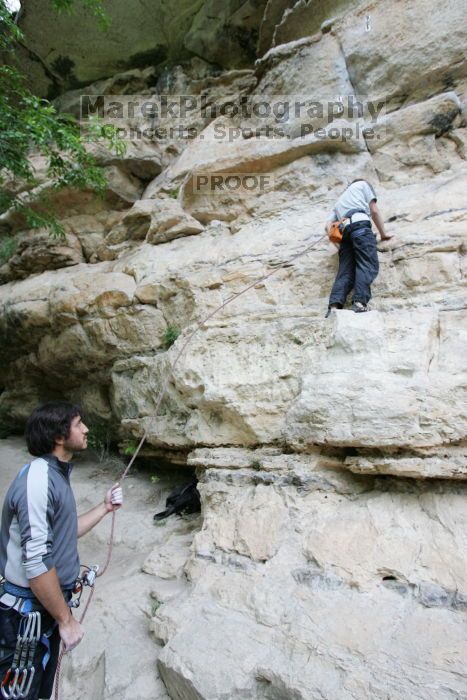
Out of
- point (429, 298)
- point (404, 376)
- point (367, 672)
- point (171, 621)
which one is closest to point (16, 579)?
point (171, 621)

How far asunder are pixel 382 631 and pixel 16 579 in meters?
2.07

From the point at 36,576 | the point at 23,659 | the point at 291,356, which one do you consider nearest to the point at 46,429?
the point at 36,576

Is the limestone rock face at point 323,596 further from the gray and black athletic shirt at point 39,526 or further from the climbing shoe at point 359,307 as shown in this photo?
the climbing shoe at point 359,307

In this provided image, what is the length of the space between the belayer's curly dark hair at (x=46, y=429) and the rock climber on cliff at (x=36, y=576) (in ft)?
0.05

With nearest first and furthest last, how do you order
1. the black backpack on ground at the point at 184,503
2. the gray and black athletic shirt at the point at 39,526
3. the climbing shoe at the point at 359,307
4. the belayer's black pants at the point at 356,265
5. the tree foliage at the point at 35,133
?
1. the gray and black athletic shirt at the point at 39,526
2. the climbing shoe at the point at 359,307
3. the belayer's black pants at the point at 356,265
4. the black backpack on ground at the point at 184,503
5. the tree foliage at the point at 35,133

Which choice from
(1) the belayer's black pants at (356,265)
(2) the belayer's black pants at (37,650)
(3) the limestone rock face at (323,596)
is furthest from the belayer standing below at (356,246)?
(2) the belayer's black pants at (37,650)

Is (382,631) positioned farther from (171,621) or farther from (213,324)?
(213,324)

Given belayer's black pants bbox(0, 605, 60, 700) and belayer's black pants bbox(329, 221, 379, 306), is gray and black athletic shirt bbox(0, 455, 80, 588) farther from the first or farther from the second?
belayer's black pants bbox(329, 221, 379, 306)

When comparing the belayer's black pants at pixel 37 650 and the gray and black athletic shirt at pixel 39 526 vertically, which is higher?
the gray and black athletic shirt at pixel 39 526

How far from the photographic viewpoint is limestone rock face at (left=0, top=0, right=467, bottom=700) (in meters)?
2.66

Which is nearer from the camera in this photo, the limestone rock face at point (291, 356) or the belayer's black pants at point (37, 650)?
the belayer's black pants at point (37, 650)

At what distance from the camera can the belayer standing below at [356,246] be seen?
13.4 feet

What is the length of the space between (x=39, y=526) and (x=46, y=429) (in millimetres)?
561

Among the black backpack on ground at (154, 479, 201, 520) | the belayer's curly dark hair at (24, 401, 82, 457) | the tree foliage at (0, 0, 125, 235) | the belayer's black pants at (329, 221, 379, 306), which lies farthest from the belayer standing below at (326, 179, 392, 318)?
the tree foliage at (0, 0, 125, 235)
